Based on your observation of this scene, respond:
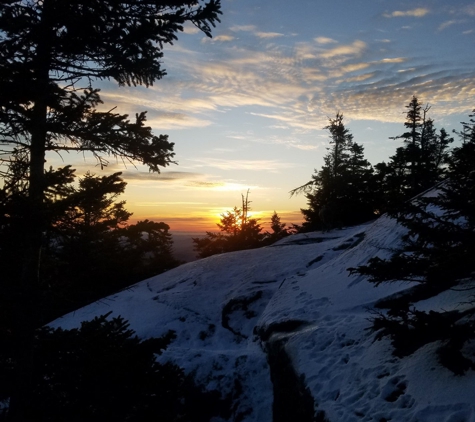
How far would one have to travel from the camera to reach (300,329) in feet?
33.3

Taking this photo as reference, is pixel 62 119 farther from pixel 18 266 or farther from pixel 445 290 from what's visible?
pixel 445 290

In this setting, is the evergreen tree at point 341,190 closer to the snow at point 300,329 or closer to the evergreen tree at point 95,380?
the snow at point 300,329

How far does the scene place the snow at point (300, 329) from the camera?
19.8 feet

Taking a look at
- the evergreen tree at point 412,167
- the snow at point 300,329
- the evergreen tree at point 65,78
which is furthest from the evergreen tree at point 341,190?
the evergreen tree at point 65,78

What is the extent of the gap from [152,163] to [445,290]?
273 inches

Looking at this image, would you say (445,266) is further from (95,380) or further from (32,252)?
(32,252)

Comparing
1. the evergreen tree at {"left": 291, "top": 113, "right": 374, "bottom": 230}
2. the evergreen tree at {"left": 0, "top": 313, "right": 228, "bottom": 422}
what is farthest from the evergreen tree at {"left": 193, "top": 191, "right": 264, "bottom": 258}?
the evergreen tree at {"left": 0, "top": 313, "right": 228, "bottom": 422}

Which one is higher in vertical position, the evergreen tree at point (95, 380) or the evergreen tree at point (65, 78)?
the evergreen tree at point (65, 78)

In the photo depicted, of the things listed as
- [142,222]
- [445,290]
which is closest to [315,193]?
[142,222]

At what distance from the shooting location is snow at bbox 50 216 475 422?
6031mm

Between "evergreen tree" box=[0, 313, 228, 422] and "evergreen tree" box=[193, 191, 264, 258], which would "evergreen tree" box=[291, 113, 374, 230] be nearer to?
"evergreen tree" box=[193, 191, 264, 258]

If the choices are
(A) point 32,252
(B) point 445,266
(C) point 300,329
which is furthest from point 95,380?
(B) point 445,266

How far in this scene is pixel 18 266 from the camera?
758 cm

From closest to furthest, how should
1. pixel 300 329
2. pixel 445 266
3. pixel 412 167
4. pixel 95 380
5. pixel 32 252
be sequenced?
pixel 445 266
pixel 95 380
pixel 32 252
pixel 300 329
pixel 412 167
